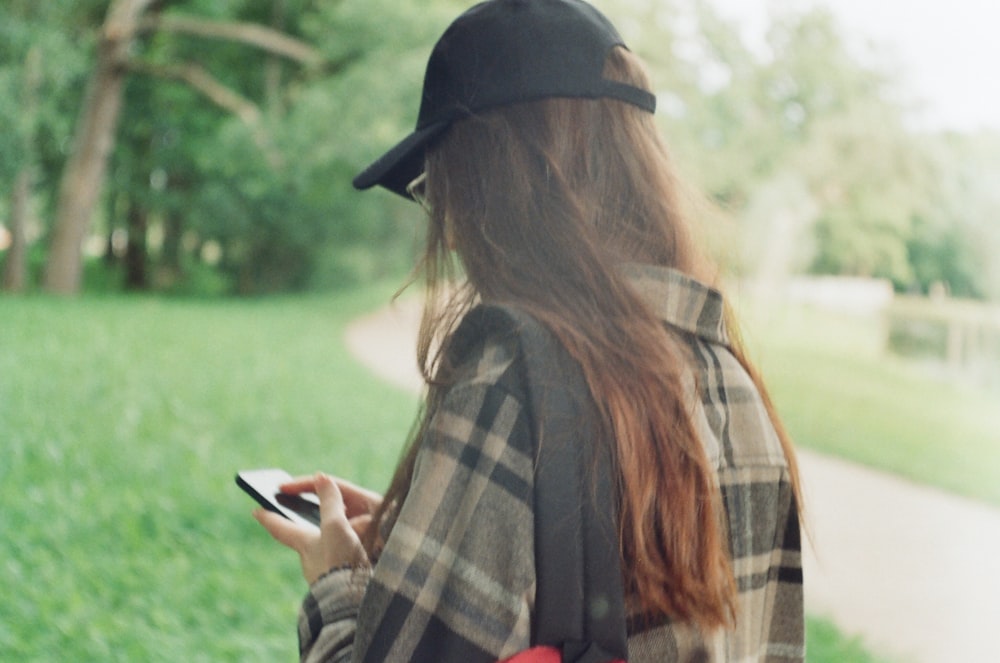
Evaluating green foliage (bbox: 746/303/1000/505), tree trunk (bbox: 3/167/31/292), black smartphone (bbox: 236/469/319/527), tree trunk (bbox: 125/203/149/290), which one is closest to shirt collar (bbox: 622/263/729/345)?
black smartphone (bbox: 236/469/319/527)

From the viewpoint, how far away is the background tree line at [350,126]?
1499cm

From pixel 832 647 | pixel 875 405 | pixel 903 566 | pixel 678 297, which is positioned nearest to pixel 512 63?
pixel 678 297

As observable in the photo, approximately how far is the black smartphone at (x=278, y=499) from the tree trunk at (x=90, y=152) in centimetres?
1715

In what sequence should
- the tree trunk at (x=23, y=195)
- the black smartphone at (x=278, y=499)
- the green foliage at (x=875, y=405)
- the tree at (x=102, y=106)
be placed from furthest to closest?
the tree at (x=102, y=106)
the tree trunk at (x=23, y=195)
the green foliage at (x=875, y=405)
the black smartphone at (x=278, y=499)

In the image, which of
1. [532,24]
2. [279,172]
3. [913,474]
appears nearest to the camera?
[532,24]

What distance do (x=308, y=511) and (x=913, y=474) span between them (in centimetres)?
827

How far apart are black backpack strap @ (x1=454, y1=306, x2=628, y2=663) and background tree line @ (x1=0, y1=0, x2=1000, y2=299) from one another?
10661mm

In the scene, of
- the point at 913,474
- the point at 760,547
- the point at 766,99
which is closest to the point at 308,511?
the point at 760,547

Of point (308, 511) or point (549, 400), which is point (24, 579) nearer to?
point (308, 511)

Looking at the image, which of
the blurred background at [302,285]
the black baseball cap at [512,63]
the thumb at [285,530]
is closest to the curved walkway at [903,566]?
the blurred background at [302,285]

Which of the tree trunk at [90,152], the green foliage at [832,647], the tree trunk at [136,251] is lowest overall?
the tree trunk at [136,251]

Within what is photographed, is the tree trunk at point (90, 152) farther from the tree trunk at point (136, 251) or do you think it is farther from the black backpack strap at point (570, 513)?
the black backpack strap at point (570, 513)

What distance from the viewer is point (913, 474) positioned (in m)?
8.84

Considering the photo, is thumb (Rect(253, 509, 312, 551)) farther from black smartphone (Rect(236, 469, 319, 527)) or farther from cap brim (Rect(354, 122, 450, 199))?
cap brim (Rect(354, 122, 450, 199))
